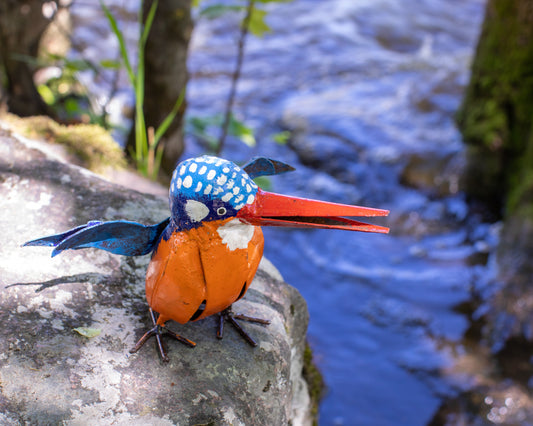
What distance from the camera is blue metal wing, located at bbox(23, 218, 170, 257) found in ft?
5.49

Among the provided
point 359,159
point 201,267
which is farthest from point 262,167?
point 359,159

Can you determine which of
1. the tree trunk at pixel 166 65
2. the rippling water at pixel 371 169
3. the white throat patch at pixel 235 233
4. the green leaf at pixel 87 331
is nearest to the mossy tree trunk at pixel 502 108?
the rippling water at pixel 371 169

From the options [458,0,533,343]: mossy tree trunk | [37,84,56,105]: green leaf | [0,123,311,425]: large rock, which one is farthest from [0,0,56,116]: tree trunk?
[458,0,533,343]: mossy tree trunk

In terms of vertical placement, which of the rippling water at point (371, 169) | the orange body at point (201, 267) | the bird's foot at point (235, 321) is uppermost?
the orange body at point (201, 267)

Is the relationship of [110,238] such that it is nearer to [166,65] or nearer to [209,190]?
[209,190]

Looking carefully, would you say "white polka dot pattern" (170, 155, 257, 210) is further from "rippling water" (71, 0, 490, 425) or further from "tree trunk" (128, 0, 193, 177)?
"rippling water" (71, 0, 490, 425)

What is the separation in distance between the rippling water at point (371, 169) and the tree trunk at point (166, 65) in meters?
1.83

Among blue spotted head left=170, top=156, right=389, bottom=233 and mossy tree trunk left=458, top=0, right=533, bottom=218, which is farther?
mossy tree trunk left=458, top=0, right=533, bottom=218

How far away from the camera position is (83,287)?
1993 mm

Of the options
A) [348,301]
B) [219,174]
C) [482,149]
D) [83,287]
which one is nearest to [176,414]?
[83,287]

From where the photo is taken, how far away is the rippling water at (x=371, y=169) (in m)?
4.05

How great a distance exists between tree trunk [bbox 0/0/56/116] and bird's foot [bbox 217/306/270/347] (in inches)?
107

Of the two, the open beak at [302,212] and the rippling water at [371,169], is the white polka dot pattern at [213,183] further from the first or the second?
the rippling water at [371,169]

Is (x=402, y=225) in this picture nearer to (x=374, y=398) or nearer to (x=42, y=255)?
(x=374, y=398)
